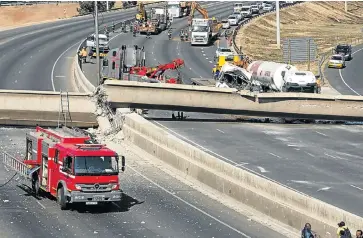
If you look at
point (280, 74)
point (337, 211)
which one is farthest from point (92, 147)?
point (280, 74)

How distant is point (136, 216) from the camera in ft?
117

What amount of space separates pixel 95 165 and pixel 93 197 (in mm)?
1134

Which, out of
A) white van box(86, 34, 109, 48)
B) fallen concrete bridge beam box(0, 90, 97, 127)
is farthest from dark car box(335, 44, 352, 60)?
fallen concrete bridge beam box(0, 90, 97, 127)

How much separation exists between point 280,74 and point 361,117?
38.1 feet

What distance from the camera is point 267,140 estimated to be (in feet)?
182

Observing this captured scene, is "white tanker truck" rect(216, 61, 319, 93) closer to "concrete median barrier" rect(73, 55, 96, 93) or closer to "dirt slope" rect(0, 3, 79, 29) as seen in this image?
"concrete median barrier" rect(73, 55, 96, 93)

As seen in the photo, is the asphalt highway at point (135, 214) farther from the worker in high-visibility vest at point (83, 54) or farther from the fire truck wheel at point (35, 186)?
the worker in high-visibility vest at point (83, 54)

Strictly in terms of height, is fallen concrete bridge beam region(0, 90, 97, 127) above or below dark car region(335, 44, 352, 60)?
below

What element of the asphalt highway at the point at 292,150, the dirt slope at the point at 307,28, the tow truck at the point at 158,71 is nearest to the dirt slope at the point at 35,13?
the dirt slope at the point at 307,28

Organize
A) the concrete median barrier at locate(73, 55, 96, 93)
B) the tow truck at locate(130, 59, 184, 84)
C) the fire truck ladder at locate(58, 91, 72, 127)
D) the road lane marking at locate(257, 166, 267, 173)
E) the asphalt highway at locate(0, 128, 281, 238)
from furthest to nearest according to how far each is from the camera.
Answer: the tow truck at locate(130, 59, 184, 84) → the concrete median barrier at locate(73, 55, 96, 93) → the fire truck ladder at locate(58, 91, 72, 127) → the road lane marking at locate(257, 166, 267, 173) → the asphalt highway at locate(0, 128, 281, 238)

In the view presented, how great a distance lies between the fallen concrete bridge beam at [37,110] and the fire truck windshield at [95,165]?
21.3 meters

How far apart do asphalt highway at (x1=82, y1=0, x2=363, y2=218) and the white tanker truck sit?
6848mm

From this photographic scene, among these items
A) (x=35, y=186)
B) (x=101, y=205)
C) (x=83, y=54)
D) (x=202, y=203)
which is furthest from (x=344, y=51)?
(x=101, y=205)

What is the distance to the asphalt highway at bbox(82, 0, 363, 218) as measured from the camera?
4275cm
